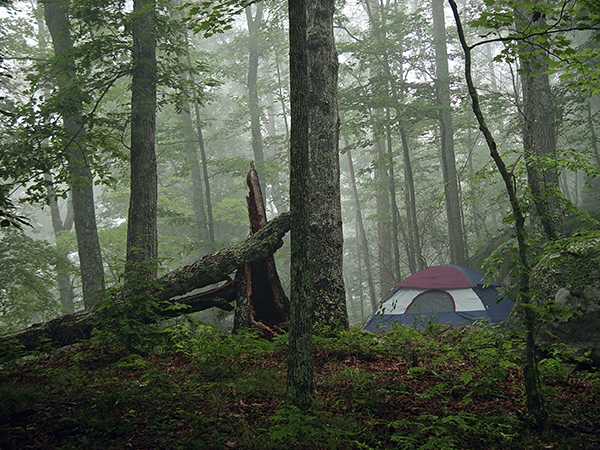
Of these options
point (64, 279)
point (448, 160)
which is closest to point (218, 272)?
point (448, 160)

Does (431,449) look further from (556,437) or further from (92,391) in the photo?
(92,391)

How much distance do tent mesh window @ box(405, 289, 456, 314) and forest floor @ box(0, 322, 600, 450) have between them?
5.90 m

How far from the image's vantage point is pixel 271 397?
182 inches

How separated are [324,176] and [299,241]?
11.7 ft

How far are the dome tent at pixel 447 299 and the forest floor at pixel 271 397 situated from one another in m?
5.68

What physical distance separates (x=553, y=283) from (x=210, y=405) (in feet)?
16.6

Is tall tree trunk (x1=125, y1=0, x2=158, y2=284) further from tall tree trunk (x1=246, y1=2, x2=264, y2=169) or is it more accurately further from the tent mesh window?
tall tree trunk (x1=246, y1=2, x2=264, y2=169)

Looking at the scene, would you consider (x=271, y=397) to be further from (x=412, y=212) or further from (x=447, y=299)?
(x=412, y=212)

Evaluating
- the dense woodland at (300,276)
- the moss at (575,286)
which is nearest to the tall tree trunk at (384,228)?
the dense woodland at (300,276)

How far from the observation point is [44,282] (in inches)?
546

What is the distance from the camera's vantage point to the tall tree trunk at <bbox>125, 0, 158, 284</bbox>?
360 inches

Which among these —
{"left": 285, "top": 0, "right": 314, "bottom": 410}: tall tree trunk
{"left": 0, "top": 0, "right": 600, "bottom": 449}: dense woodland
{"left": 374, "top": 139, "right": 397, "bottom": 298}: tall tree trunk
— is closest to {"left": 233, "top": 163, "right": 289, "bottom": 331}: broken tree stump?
{"left": 0, "top": 0, "right": 600, "bottom": 449}: dense woodland

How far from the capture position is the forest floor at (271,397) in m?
3.59

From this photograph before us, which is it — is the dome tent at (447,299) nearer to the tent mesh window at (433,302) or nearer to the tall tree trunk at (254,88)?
the tent mesh window at (433,302)
